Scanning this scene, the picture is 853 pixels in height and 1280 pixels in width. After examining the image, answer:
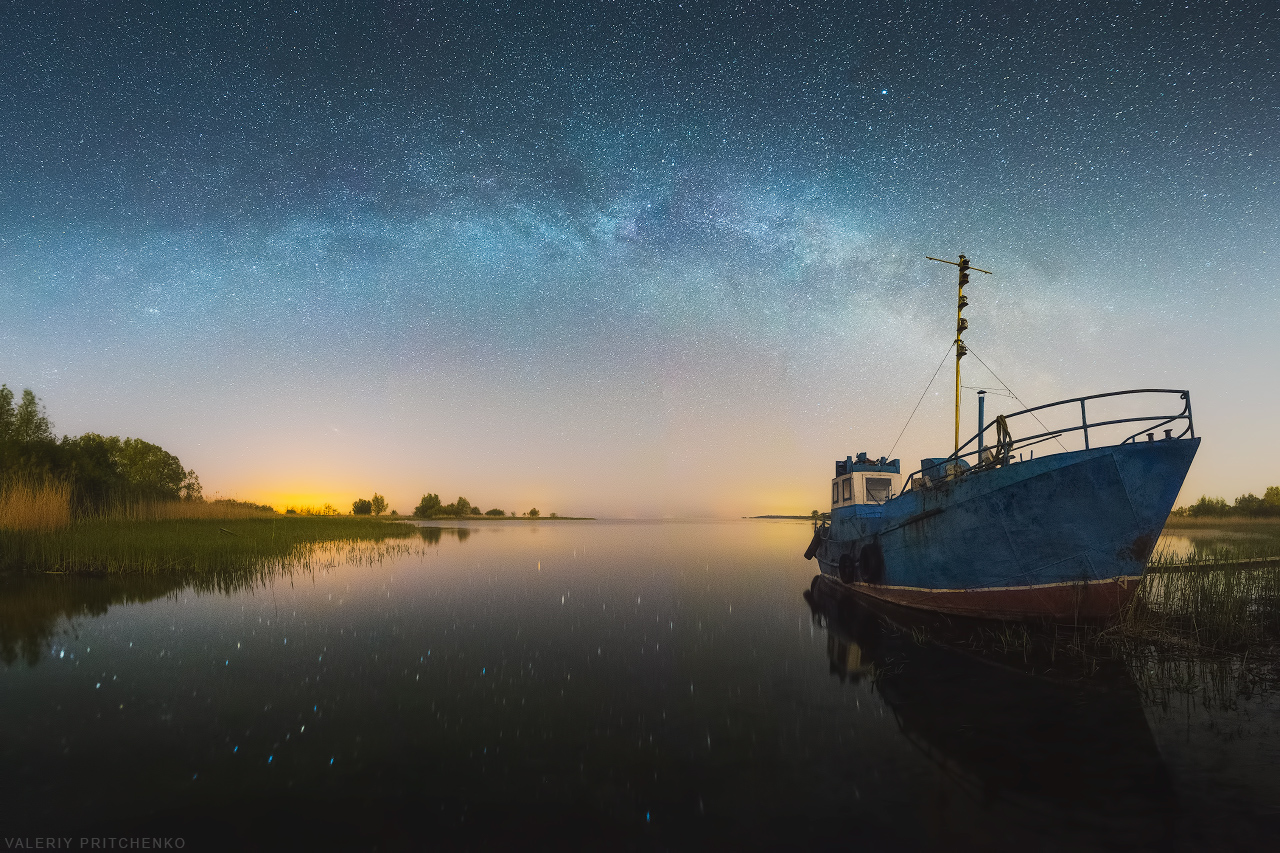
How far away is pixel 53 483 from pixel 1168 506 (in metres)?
40.7

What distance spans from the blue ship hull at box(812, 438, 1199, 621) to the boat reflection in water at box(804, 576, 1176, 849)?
989 millimetres

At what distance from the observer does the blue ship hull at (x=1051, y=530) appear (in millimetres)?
10766

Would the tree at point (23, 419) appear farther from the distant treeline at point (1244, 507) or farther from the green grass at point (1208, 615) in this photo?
the distant treeline at point (1244, 507)

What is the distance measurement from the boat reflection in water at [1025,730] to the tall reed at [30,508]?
29.2 meters

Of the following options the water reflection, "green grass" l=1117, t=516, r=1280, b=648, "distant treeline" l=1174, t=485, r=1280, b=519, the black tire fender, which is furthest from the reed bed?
"distant treeline" l=1174, t=485, r=1280, b=519

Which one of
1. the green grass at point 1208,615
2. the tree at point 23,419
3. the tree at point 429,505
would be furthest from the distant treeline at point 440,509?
the green grass at point 1208,615

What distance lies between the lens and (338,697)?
25.6ft

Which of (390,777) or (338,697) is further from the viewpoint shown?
(338,697)

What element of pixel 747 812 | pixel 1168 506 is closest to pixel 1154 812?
pixel 747 812

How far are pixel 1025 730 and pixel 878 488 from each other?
13912 millimetres

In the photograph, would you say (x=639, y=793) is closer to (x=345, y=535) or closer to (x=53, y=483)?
(x=53, y=483)

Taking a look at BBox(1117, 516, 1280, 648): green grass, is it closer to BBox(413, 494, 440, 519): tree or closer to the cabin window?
the cabin window

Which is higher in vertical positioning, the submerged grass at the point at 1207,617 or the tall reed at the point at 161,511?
the submerged grass at the point at 1207,617

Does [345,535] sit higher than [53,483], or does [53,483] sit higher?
[53,483]
